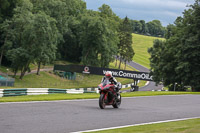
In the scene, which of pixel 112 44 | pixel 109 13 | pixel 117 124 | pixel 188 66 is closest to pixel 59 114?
pixel 117 124

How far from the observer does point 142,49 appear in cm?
16262

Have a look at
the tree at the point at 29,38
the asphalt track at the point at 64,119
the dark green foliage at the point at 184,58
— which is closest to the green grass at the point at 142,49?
the tree at the point at 29,38

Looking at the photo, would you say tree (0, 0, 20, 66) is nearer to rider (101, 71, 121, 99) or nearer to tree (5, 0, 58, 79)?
tree (5, 0, 58, 79)

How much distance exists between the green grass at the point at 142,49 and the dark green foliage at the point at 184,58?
7205 centimetres

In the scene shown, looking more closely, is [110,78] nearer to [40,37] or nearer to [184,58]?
[184,58]

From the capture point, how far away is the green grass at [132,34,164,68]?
13475cm

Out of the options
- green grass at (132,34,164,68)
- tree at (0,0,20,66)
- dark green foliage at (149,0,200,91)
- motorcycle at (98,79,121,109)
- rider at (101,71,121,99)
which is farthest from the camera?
green grass at (132,34,164,68)

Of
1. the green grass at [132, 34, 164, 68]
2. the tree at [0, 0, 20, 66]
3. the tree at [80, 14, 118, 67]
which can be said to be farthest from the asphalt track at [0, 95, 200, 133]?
the green grass at [132, 34, 164, 68]

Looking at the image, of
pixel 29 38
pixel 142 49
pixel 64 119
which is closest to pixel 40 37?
pixel 29 38

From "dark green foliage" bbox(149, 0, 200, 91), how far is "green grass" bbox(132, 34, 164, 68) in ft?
236

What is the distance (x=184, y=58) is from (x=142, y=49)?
383ft

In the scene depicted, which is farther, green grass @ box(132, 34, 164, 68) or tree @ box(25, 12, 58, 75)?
green grass @ box(132, 34, 164, 68)

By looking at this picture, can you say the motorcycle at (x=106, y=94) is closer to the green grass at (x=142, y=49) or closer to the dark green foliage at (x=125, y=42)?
the dark green foliage at (x=125, y=42)

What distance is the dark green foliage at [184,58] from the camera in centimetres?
4597
